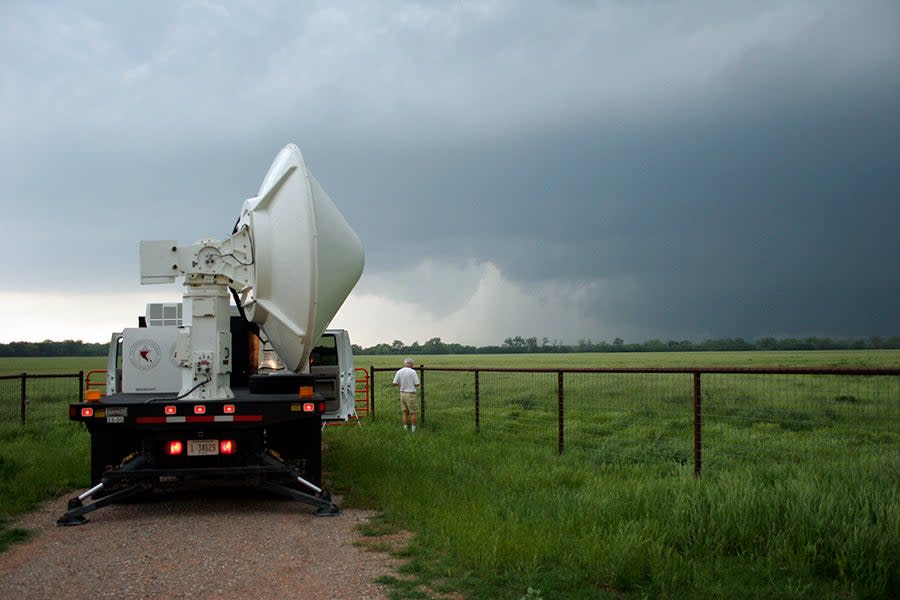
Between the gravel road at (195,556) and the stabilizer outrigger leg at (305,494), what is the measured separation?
5.0 inches

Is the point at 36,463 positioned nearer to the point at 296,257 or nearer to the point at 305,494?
the point at 305,494

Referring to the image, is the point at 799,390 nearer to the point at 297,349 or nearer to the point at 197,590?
the point at 297,349

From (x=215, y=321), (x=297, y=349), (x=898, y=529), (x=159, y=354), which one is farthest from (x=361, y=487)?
(x=898, y=529)

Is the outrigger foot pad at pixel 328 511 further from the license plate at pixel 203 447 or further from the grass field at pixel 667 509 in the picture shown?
the license plate at pixel 203 447

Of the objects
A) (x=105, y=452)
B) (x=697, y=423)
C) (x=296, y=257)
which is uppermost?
(x=296, y=257)

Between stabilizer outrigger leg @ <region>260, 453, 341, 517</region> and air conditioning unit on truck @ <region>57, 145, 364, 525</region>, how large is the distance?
0.05 ft

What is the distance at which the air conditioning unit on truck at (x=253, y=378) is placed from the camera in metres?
7.97

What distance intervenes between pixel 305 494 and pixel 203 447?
1261 mm

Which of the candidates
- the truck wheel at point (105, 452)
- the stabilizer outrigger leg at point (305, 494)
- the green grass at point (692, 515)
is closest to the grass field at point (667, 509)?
the green grass at point (692, 515)

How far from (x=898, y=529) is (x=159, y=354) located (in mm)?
8763

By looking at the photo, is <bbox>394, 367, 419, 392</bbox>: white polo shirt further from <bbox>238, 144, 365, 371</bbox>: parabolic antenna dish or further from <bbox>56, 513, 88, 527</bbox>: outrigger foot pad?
<bbox>56, 513, 88, 527</bbox>: outrigger foot pad

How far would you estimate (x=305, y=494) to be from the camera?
26.8ft

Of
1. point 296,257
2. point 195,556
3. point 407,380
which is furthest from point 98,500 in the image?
point 407,380

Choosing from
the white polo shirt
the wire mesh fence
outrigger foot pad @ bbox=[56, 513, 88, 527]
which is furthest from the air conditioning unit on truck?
the white polo shirt
